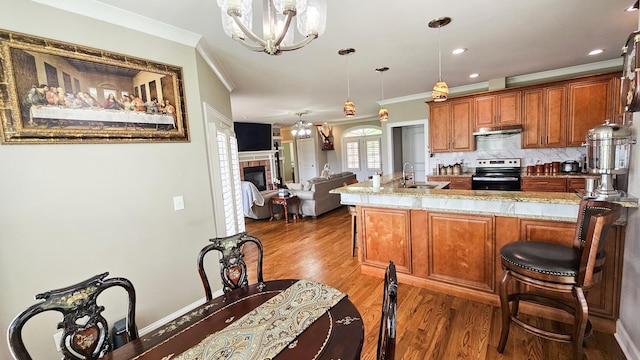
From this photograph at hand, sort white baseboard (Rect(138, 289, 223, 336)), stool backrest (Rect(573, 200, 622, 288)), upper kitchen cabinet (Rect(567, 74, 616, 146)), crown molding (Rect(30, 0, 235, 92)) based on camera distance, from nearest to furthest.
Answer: stool backrest (Rect(573, 200, 622, 288)) < crown molding (Rect(30, 0, 235, 92)) < white baseboard (Rect(138, 289, 223, 336)) < upper kitchen cabinet (Rect(567, 74, 616, 146))

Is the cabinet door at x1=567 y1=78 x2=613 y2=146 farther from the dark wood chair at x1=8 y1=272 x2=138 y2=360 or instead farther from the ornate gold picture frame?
the dark wood chair at x1=8 y1=272 x2=138 y2=360

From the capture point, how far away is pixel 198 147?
257cm

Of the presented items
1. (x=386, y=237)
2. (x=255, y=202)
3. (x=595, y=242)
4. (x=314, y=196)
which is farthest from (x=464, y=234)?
(x=255, y=202)

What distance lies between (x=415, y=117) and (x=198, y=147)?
462 cm

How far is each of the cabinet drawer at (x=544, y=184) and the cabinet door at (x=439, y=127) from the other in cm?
139

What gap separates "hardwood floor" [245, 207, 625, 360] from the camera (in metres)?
1.92

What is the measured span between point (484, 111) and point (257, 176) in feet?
21.8

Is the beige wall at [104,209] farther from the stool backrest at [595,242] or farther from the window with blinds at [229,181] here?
the stool backrest at [595,242]

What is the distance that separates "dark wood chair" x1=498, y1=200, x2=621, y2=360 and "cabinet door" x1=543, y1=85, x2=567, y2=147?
3.17 m

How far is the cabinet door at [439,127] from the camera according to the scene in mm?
5141

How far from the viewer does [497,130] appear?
15.1 ft

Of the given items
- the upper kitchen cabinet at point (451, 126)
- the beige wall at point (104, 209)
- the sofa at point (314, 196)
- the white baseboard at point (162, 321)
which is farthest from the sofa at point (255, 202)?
the upper kitchen cabinet at point (451, 126)

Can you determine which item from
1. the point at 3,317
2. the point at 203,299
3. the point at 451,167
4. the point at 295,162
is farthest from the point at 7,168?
the point at 295,162

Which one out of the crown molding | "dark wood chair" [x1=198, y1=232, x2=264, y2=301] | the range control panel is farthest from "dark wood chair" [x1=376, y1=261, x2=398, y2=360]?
the range control panel
